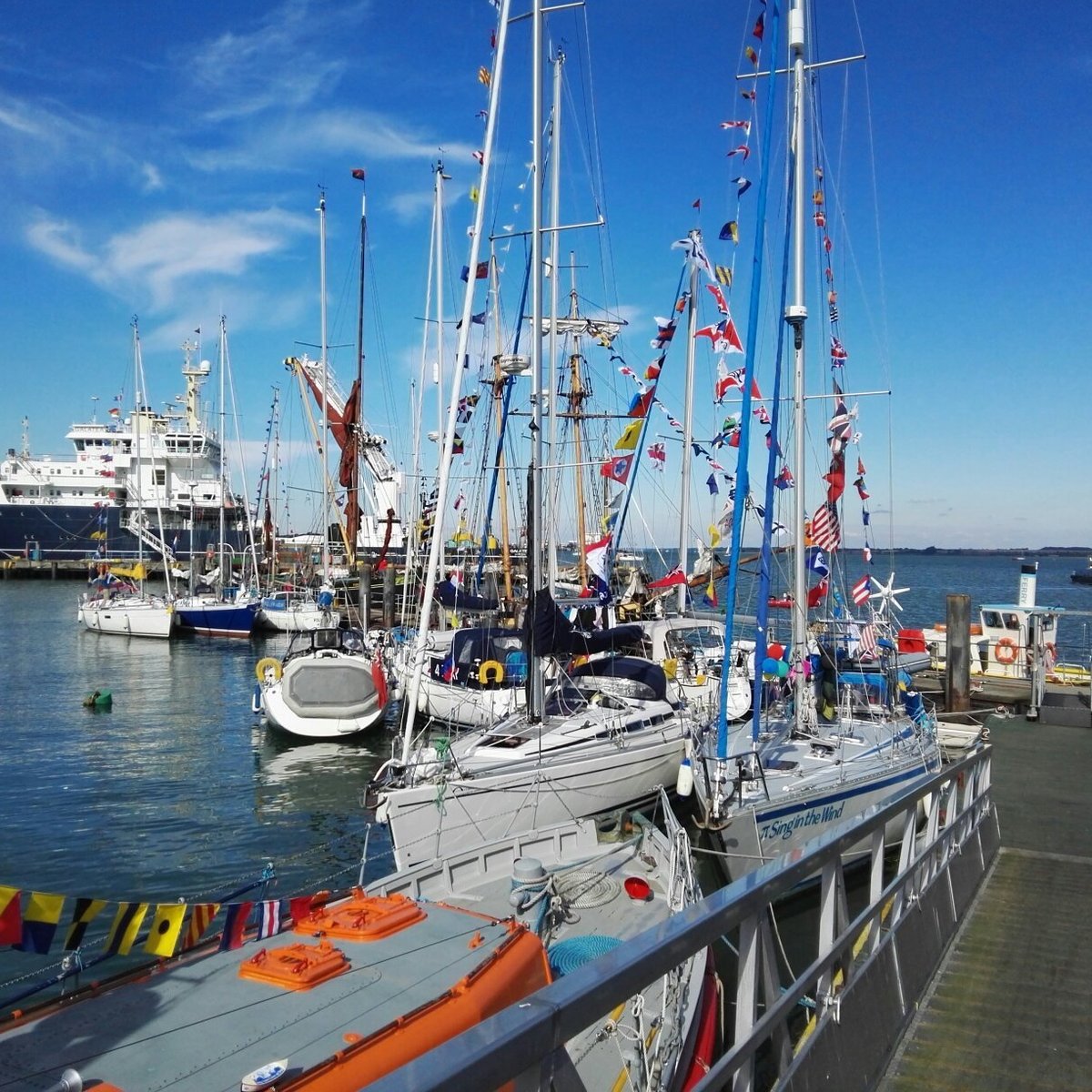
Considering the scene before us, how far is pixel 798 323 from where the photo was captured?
17.1 metres

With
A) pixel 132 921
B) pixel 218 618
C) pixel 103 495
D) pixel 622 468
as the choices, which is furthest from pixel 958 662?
pixel 103 495

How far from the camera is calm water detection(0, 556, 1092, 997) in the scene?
598 inches

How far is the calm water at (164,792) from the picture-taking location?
15188 mm

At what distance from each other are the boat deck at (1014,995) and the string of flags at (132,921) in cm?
464

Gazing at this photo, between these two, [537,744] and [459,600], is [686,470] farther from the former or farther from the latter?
[537,744]

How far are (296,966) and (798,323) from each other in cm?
1434

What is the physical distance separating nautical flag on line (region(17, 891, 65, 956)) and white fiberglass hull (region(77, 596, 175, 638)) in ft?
158

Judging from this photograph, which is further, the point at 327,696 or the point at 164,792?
the point at 327,696

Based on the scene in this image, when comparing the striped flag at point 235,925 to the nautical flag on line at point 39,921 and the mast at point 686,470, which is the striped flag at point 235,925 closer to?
the nautical flag on line at point 39,921

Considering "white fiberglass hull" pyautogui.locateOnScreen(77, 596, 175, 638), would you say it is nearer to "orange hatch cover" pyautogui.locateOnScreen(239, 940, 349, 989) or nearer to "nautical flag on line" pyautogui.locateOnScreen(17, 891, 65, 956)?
"orange hatch cover" pyautogui.locateOnScreen(239, 940, 349, 989)

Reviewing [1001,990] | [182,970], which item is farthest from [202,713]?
[1001,990]

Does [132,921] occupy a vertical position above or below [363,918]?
above

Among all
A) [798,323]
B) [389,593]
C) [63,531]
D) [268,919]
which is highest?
[798,323]

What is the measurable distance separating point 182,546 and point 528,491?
9182cm
